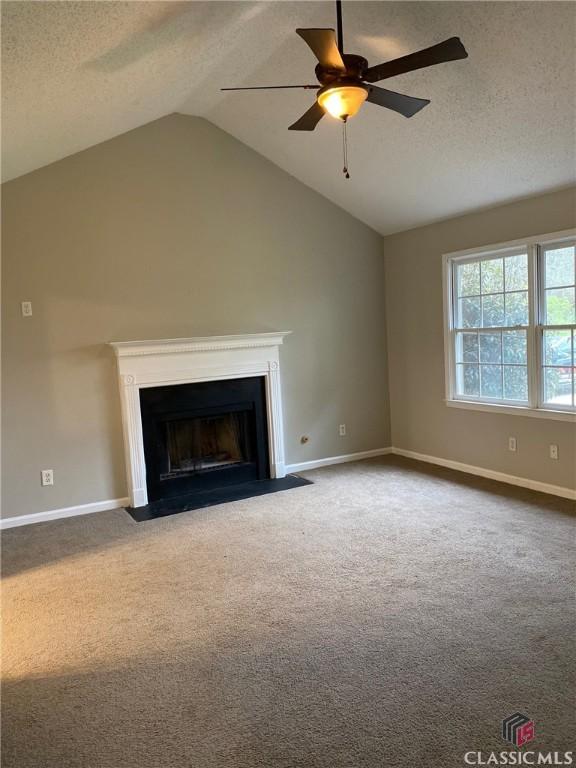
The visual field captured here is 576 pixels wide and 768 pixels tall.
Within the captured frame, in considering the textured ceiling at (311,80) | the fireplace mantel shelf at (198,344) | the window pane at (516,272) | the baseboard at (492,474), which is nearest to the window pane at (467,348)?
the window pane at (516,272)

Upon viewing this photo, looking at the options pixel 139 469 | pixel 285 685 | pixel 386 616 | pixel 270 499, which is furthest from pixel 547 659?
pixel 139 469

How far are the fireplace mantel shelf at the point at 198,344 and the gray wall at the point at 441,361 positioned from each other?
1354 millimetres

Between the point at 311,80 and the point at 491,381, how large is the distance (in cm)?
289

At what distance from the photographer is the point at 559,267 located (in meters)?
4.27

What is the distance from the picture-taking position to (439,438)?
551 cm

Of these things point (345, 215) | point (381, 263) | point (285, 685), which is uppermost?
point (345, 215)

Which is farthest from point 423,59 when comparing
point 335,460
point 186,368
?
point 335,460

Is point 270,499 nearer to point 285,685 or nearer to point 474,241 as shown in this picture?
point 285,685

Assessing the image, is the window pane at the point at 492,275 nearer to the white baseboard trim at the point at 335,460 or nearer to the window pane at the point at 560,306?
the window pane at the point at 560,306

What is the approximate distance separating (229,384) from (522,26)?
11.2 feet

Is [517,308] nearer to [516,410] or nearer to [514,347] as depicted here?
[514,347]

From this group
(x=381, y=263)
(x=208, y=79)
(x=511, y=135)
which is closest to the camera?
(x=511, y=135)

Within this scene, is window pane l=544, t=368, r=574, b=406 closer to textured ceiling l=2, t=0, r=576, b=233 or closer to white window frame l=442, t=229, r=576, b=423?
white window frame l=442, t=229, r=576, b=423

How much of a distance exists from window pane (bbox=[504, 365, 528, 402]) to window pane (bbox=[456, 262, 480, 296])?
30.8 inches
